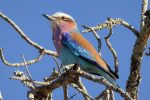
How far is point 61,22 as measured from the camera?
705cm

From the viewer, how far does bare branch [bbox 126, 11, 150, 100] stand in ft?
19.4

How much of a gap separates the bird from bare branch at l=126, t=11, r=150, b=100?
195 millimetres

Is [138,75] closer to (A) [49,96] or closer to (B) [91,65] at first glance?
(B) [91,65]

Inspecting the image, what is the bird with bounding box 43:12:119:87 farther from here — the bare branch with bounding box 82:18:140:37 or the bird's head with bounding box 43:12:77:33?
the bare branch with bounding box 82:18:140:37

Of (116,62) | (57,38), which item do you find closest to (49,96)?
(116,62)

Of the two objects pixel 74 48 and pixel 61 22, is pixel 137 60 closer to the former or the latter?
pixel 74 48

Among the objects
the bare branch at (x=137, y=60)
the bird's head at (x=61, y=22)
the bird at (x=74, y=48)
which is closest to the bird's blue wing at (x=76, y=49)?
the bird at (x=74, y=48)

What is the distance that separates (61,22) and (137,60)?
1.47m

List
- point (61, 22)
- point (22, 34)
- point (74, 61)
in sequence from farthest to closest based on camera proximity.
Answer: point (61, 22), point (74, 61), point (22, 34)

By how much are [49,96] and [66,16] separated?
207 centimetres

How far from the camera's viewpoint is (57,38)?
6812 millimetres

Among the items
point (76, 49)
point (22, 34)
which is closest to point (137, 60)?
point (76, 49)

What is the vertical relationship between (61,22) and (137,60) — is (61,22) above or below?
above

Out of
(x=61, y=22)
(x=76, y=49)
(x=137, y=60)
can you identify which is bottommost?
(x=137, y=60)
